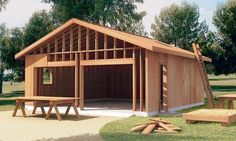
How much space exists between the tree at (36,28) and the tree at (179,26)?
1915 cm

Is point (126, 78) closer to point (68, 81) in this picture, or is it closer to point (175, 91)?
point (68, 81)

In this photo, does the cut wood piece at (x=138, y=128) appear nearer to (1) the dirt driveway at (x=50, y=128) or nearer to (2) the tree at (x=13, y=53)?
(1) the dirt driveway at (x=50, y=128)

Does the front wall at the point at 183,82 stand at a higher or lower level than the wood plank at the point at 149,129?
higher

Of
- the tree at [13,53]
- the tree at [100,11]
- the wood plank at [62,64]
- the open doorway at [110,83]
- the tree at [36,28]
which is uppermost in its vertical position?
the tree at [100,11]

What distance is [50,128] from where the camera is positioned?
11945mm

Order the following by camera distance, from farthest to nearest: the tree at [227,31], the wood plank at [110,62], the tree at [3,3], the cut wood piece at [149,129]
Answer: the tree at [227,31], the tree at [3,3], the wood plank at [110,62], the cut wood piece at [149,129]

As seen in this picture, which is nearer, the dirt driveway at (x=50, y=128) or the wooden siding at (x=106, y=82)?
the dirt driveway at (x=50, y=128)

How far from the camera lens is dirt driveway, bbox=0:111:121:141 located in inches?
395

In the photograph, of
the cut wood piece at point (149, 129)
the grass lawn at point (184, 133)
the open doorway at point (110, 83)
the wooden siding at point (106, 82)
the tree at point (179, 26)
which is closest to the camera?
the grass lawn at point (184, 133)

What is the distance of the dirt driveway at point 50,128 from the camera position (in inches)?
395

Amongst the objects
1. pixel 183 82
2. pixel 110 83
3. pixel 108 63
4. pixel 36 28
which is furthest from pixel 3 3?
pixel 183 82

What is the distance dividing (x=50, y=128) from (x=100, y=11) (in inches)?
956

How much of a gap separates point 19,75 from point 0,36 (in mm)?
5297

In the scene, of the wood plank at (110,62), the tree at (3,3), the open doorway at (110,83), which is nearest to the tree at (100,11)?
the tree at (3,3)
